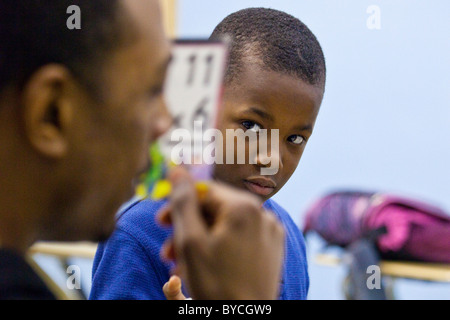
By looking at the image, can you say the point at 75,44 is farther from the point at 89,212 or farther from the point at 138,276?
the point at 138,276

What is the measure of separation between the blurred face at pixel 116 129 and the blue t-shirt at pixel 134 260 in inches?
11.7

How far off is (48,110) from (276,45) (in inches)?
26.0

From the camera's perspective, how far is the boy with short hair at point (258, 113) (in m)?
0.94

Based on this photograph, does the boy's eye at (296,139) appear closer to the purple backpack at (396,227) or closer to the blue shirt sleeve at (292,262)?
the blue shirt sleeve at (292,262)

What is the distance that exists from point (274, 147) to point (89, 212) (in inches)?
22.0

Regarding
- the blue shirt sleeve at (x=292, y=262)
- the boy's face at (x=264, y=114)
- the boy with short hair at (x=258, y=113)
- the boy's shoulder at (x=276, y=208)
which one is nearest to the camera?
the boy with short hair at (x=258, y=113)

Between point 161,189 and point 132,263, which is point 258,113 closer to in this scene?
point 132,263

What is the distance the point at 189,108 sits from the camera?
62 centimetres

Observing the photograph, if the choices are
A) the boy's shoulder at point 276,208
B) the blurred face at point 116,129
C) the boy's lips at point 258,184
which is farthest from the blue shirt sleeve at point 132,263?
the boy's shoulder at point 276,208

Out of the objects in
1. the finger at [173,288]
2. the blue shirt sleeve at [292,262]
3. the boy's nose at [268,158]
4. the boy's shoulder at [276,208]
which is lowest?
the blue shirt sleeve at [292,262]

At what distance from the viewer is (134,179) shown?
24.5 inches

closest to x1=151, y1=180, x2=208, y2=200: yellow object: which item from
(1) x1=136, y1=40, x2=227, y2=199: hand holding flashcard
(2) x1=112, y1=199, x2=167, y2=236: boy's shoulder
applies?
(1) x1=136, y1=40, x2=227, y2=199: hand holding flashcard
